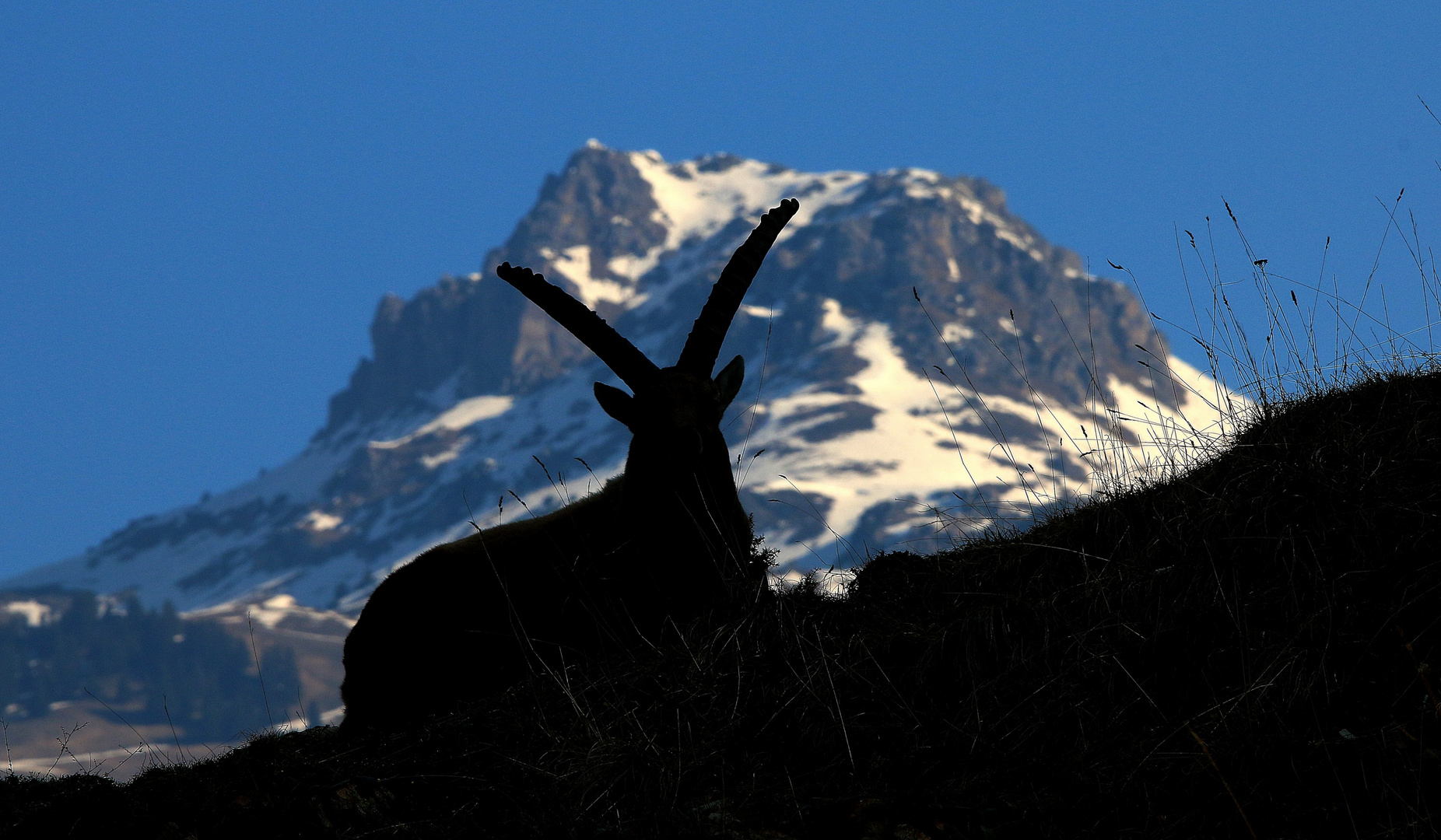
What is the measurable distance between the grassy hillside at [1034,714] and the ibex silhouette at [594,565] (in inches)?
54.7

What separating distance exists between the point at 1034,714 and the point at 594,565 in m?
4.12

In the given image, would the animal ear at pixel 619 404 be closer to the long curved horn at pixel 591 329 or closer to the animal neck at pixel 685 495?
the long curved horn at pixel 591 329

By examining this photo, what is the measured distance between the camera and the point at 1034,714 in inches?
221

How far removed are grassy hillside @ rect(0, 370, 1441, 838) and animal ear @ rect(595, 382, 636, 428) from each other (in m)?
2.25

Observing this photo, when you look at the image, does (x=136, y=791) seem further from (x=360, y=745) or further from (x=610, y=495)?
(x=610, y=495)

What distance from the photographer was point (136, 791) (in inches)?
258

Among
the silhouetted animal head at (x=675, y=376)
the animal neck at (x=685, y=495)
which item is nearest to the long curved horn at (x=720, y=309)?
the silhouetted animal head at (x=675, y=376)

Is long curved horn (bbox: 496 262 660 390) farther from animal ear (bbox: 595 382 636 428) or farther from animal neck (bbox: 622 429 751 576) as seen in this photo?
animal neck (bbox: 622 429 751 576)

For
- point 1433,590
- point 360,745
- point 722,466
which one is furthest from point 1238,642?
point 360,745

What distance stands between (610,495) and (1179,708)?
5430 mm

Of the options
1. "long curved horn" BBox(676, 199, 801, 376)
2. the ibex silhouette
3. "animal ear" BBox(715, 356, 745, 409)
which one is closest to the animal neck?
the ibex silhouette

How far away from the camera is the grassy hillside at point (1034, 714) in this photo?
4812mm

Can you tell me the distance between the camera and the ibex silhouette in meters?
8.94


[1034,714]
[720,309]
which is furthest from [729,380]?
[1034,714]
